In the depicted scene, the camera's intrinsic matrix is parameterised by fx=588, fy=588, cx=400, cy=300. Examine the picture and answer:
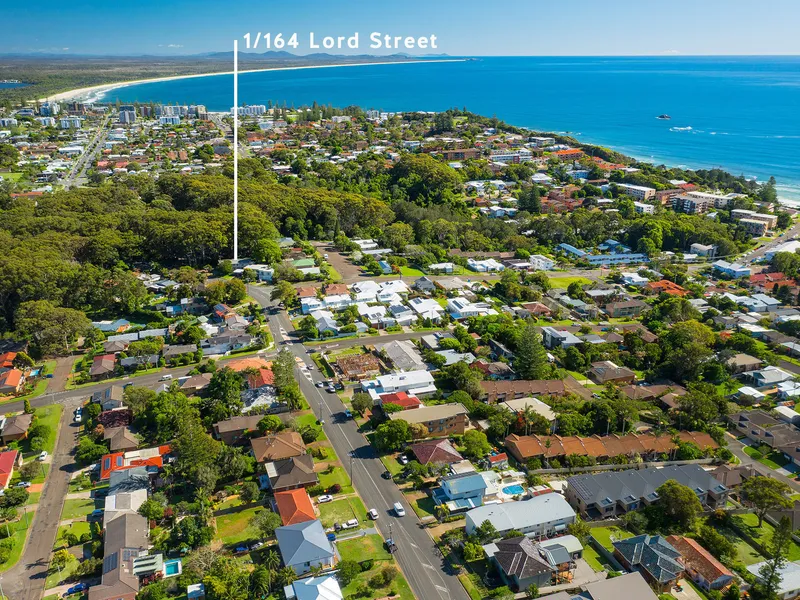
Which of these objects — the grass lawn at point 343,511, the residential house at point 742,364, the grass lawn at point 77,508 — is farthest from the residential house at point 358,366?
the residential house at point 742,364

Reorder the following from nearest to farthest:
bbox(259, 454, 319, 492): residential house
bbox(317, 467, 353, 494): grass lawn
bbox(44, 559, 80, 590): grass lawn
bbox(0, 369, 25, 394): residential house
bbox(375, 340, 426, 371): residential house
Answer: bbox(44, 559, 80, 590): grass lawn, bbox(259, 454, 319, 492): residential house, bbox(317, 467, 353, 494): grass lawn, bbox(0, 369, 25, 394): residential house, bbox(375, 340, 426, 371): residential house

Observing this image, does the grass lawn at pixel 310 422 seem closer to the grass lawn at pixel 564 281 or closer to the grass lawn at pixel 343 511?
the grass lawn at pixel 343 511

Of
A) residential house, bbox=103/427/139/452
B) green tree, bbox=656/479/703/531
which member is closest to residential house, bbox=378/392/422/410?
residential house, bbox=103/427/139/452

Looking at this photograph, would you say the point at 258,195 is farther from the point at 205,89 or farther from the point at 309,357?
the point at 205,89

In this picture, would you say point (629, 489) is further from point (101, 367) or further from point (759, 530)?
point (101, 367)

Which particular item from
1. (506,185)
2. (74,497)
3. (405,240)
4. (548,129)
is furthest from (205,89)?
(74,497)

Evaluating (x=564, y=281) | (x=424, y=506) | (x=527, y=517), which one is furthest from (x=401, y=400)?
(x=564, y=281)

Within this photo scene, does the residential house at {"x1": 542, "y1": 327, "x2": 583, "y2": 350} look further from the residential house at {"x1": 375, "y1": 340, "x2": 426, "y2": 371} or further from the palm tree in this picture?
the palm tree
